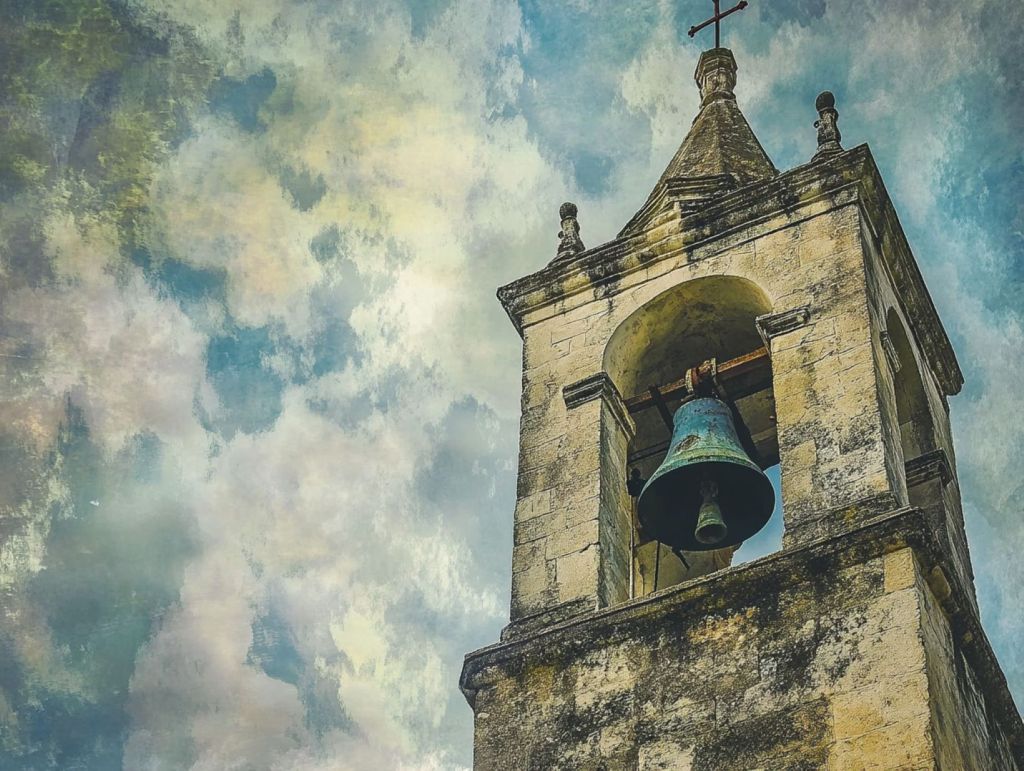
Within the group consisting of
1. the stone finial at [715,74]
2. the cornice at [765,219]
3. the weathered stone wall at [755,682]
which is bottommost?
the weathered stone wall at [755,682]

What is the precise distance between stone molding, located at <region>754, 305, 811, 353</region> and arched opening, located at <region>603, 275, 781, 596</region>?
1.72 feet

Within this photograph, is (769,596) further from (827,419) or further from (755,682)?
(827,419)

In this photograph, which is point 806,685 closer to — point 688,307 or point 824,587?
point 824,587

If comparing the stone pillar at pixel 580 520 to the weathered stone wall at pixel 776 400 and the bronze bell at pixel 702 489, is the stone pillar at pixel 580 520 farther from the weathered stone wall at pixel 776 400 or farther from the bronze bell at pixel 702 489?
the bronze bell at pixel 702 489

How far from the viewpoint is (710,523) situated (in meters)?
11.8

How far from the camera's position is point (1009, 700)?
1120 centimetres

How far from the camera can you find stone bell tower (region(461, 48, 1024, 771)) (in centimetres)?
992

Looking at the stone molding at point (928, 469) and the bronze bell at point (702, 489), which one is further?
the stone molding at point (928, 469)

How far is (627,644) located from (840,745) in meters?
1.82

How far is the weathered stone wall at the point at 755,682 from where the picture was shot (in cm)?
952

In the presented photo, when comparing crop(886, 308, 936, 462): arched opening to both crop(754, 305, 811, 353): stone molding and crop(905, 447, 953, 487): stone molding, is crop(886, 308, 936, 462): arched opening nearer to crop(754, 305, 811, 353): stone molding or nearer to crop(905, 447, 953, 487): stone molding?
crop(905, 447, 953, 487): stone molding

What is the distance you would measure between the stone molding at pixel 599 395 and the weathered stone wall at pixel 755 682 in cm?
253

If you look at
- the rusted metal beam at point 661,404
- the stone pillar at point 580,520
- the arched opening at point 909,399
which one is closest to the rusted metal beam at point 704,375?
the rusted metal beam at point 661,404

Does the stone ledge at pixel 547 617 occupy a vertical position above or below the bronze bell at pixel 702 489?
below
